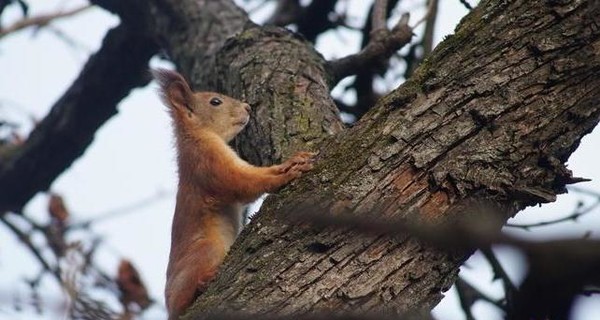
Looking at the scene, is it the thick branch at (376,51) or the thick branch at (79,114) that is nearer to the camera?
the thick branch at (376,51)

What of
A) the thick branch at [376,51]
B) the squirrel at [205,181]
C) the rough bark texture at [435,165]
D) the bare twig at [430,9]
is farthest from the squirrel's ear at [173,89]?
the rough bark texture at [435,165]

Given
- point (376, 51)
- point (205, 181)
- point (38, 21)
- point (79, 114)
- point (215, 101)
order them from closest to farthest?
point (205, 181)
point (215, 101)
point (376, 51)
point (79, 114)
point (38, 21)

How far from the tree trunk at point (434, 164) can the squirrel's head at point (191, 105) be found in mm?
1727

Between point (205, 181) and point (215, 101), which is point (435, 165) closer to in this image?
point (205, 181)

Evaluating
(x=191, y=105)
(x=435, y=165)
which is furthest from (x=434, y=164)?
(x=191, y=105)

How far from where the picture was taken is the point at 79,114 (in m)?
5.33

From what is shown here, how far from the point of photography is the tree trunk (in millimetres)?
2102

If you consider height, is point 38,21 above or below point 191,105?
above

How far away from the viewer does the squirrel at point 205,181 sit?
3.31m

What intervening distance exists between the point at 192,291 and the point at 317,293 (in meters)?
1.35

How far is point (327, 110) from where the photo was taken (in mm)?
3564

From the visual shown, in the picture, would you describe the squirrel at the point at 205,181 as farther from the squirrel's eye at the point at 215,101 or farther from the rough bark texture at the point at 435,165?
the rough bark texture at the point at 435,165

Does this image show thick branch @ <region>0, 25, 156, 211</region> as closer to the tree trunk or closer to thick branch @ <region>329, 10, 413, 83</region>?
thick branch @ <region>329, 10, 413, 83</region>

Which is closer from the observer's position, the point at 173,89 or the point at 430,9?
the point at 173,89
